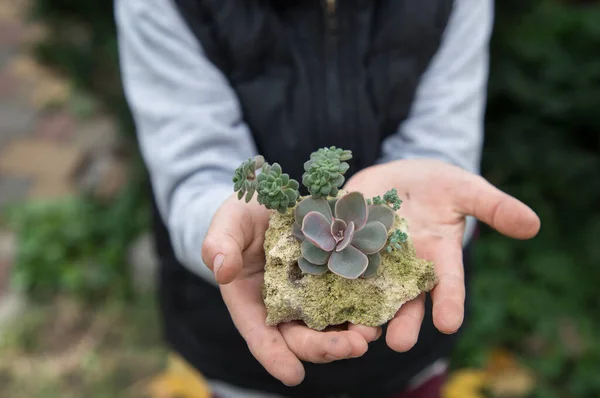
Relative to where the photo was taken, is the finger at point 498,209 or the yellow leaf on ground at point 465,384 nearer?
the finger at point 498,209

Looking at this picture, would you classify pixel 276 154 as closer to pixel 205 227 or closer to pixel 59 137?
pixel 205 227

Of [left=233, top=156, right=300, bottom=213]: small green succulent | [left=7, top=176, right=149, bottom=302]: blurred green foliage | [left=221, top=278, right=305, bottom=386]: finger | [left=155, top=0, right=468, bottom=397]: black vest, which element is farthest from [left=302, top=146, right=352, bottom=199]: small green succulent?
[left=7, top=176, right=149, bottom=302]: blurred green foliage

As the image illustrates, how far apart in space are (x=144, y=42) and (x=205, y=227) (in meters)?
0.57

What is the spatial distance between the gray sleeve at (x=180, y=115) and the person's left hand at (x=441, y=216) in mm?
356

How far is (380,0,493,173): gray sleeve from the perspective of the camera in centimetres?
169

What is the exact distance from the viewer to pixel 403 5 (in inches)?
64.2

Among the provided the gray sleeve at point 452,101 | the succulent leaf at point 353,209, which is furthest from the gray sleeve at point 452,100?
the succulent leaf at point 353,209

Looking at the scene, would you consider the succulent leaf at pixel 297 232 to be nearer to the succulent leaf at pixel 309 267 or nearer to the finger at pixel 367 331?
the succulent leaf at pixel 309 267

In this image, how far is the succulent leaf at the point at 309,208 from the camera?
1336 mm

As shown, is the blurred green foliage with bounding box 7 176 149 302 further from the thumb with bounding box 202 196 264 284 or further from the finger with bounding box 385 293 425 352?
the finger with bounding box 385 293 425 352

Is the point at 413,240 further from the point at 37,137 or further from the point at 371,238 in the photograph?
the point at 37,137

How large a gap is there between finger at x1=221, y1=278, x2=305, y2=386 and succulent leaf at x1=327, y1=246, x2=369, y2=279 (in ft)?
0.58

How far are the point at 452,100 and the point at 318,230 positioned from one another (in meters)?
0.64

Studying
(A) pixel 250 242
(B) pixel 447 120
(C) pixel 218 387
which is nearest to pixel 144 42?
(A) pixel 250 242
